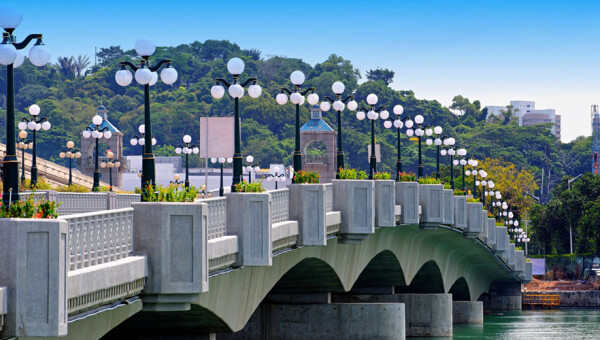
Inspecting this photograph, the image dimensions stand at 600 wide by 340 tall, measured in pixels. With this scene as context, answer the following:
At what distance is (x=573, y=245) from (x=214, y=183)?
41261mm

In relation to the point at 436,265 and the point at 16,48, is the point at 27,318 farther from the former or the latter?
the point at 436,265

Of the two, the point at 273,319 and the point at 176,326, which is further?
the point at 273,319

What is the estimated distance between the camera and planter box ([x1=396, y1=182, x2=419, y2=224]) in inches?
1769

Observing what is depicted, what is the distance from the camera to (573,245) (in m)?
134

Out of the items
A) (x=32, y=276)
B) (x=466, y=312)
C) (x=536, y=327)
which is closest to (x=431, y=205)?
(x=536, y=327)

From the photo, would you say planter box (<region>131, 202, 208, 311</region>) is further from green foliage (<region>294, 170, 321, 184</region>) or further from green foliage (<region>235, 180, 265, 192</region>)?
green foliage (<region>294, 170, 321, 184</region>)

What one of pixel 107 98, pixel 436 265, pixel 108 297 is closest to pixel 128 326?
pixel 108 297

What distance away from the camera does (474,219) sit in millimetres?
63469

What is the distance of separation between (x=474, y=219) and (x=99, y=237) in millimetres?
46325

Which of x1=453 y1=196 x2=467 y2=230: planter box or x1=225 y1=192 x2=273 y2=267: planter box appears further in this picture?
x1=453 y1=196 x2=467 y2=230: planter box

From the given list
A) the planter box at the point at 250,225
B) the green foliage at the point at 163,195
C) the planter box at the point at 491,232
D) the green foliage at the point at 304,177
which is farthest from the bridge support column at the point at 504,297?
the green foliage at the point at 163,195

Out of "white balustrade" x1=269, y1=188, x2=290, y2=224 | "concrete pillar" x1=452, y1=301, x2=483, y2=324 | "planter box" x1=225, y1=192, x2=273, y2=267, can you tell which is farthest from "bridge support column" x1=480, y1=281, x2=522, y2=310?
"planter box" x1=225, y1=192, x2=273, y2=267

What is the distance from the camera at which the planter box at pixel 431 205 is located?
Answer: 161 ft

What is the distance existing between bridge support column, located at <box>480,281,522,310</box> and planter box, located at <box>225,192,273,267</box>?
8085 cm
